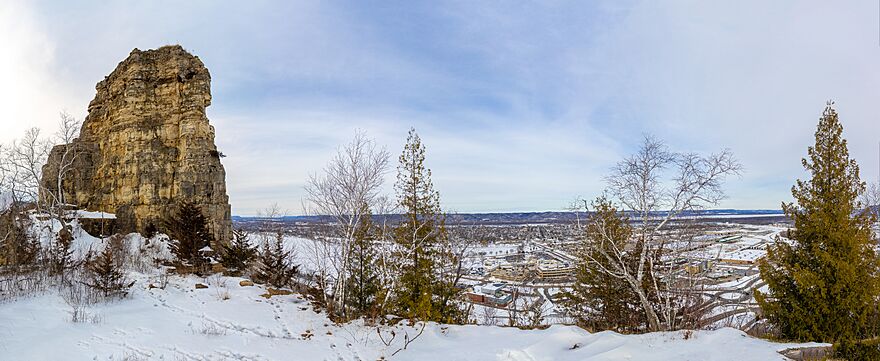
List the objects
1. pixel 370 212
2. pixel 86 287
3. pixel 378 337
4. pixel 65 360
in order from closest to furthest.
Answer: pixel 65 360 < pixel 378 337 < pixel 86 287 < pixel 370 212

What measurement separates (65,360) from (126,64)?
67.3 feet

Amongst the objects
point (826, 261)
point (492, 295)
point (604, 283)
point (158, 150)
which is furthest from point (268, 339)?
point (492, 295)

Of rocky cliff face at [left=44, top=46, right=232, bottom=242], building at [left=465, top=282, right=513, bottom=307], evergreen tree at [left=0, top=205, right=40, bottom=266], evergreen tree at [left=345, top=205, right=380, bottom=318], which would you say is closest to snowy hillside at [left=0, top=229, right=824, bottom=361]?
evergreen tree at [left=345, top=205, right=380, bottom=318]

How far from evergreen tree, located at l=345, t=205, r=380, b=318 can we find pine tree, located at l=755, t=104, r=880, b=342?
32.4 feet

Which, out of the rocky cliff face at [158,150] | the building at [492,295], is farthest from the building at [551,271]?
the rocky cliff face at [158,150]

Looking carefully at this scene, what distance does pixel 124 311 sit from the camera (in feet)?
32.8

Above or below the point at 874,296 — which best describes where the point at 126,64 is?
above

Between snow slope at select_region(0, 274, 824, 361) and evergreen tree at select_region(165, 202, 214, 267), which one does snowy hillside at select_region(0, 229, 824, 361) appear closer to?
snow slope at select_region(0, 274, 824, 361)

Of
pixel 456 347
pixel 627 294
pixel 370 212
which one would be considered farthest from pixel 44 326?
pixel 627 294

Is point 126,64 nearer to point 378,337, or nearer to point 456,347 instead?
point 378,337

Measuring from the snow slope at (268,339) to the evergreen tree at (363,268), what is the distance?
1419mm

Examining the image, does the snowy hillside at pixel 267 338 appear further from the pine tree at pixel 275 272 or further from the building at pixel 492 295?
the building at pixel 492 295

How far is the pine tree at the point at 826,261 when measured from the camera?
27.2ft

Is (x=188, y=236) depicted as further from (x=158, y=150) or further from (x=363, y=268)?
(x=363, y=268)
